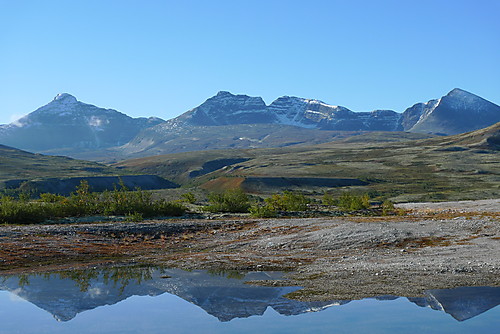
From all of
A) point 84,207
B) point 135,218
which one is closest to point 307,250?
point 135,218

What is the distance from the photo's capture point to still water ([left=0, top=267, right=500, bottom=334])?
15.7 meters

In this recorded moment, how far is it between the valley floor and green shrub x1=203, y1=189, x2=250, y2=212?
1427 centimetres

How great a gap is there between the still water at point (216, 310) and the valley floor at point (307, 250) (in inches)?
54.4

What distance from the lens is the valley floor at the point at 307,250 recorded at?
68.8 ft

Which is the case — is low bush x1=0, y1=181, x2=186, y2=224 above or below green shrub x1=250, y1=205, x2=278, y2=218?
above

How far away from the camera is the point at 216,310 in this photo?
59.3ft

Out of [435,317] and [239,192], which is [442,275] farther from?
[239,192]

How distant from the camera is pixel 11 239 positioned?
31906 millimetres

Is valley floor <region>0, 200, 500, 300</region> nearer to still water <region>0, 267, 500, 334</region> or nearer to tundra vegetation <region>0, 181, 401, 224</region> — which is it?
still water <region>0, 267, 500, 334</region>

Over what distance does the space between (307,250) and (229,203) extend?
28.1 meters

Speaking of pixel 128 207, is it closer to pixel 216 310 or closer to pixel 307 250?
pixel 307 250

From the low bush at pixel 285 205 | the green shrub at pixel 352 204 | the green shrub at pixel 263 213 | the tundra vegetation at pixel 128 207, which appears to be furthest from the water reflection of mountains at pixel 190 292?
the green shrub at pixel 352 204

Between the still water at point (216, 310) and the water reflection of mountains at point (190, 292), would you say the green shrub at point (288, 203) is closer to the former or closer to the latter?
the water reflection of mountains at point (190, 292)

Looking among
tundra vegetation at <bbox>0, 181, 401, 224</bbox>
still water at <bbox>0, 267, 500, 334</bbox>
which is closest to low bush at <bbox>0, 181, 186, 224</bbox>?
tundra vegetation at <bbox>0, 181, 401, 224</bbox>
